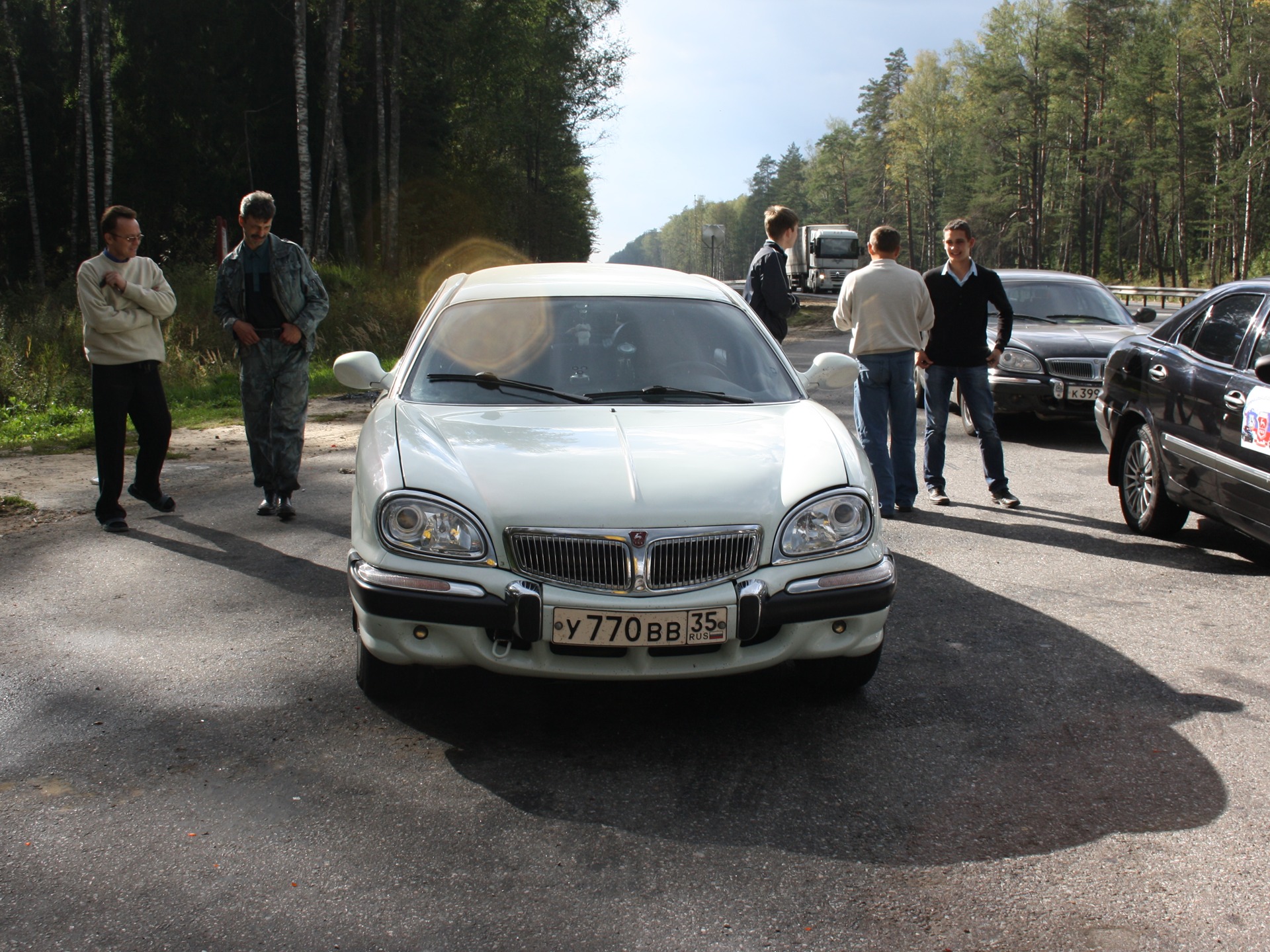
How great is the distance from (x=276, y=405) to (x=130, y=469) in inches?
116

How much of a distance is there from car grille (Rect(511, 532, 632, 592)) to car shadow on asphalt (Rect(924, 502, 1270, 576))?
404 cm

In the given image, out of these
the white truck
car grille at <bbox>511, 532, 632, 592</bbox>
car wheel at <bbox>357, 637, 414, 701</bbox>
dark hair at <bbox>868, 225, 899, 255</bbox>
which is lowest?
car wheel at <bbox>357, 637, 414, 701</bbox>

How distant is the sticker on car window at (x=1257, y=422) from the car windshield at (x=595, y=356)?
8.28ft

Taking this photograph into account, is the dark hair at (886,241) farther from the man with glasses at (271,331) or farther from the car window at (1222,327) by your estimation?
the man with glasses at (271,331)

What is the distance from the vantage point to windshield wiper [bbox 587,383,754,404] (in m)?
4.50

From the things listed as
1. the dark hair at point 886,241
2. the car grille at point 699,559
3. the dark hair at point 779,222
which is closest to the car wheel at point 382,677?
the car grille at point 699,559

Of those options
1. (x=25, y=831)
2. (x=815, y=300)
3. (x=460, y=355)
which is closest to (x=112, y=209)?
(x=460, y=355)

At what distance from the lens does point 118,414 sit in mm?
6898

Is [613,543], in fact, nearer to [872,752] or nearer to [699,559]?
[699,559]

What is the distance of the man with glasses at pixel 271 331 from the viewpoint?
22.7 feet

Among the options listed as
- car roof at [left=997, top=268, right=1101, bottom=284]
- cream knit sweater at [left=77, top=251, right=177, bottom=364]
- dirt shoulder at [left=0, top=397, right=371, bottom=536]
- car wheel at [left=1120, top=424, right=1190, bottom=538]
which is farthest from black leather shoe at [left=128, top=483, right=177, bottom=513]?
car roof at [left=997, top=268, right=1101, bottom=284]

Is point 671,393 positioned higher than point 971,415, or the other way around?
point 671,393

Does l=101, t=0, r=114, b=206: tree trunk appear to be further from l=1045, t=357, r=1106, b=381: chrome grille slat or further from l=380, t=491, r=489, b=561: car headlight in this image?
l=380, t=491, r=489, b=561: car headlight

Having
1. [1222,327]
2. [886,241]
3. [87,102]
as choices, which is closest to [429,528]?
[1222,327]
